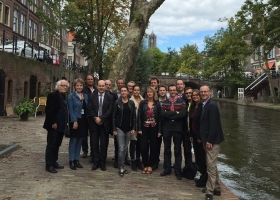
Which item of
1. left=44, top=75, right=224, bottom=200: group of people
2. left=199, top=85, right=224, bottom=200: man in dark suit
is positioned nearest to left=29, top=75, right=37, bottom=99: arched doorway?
left=44, top=75, right=224, bottom=200: group of people

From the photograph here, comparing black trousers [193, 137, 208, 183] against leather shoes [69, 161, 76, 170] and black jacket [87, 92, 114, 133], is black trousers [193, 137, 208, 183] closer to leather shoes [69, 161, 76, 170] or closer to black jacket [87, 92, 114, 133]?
black jacket [87, 92, 114, 133]

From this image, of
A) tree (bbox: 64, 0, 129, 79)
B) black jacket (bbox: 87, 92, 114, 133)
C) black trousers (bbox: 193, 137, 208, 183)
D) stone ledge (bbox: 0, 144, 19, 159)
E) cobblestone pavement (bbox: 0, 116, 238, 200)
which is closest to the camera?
cobblestone pavement (bbox: 0, 116, 238, 200)

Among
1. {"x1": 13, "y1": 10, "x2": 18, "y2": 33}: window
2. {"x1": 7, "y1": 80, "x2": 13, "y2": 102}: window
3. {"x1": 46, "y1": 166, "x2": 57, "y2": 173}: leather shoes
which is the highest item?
{"x1": 13, "y1": 10, "x2": 18, "y2": 33}: window

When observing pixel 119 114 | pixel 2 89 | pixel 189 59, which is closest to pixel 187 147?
pixel 119 114

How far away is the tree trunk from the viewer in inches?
372

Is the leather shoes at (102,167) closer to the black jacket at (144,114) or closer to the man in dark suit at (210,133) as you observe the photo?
the black jacket at (144,114)

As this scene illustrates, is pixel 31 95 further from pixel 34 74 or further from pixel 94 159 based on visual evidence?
pixel 94 159

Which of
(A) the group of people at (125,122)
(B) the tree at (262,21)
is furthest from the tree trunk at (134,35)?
(B) the tree at (262,21)

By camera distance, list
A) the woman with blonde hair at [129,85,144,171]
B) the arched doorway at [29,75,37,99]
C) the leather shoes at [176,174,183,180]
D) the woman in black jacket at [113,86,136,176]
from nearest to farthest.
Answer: the leather shoes at [176,174,183,180]
the woman in black jacket at [113,86,136,176]
the woman with blonde hair at [129,85,144,171]
the arched doorway at [29,75,37,99]

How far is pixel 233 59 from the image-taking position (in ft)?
161

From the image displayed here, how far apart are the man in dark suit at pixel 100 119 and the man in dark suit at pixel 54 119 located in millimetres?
524

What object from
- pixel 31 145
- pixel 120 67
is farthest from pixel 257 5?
pixel 31 145

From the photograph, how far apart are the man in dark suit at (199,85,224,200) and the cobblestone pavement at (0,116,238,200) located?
0.34 meters

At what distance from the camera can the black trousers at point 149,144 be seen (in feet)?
21.4
